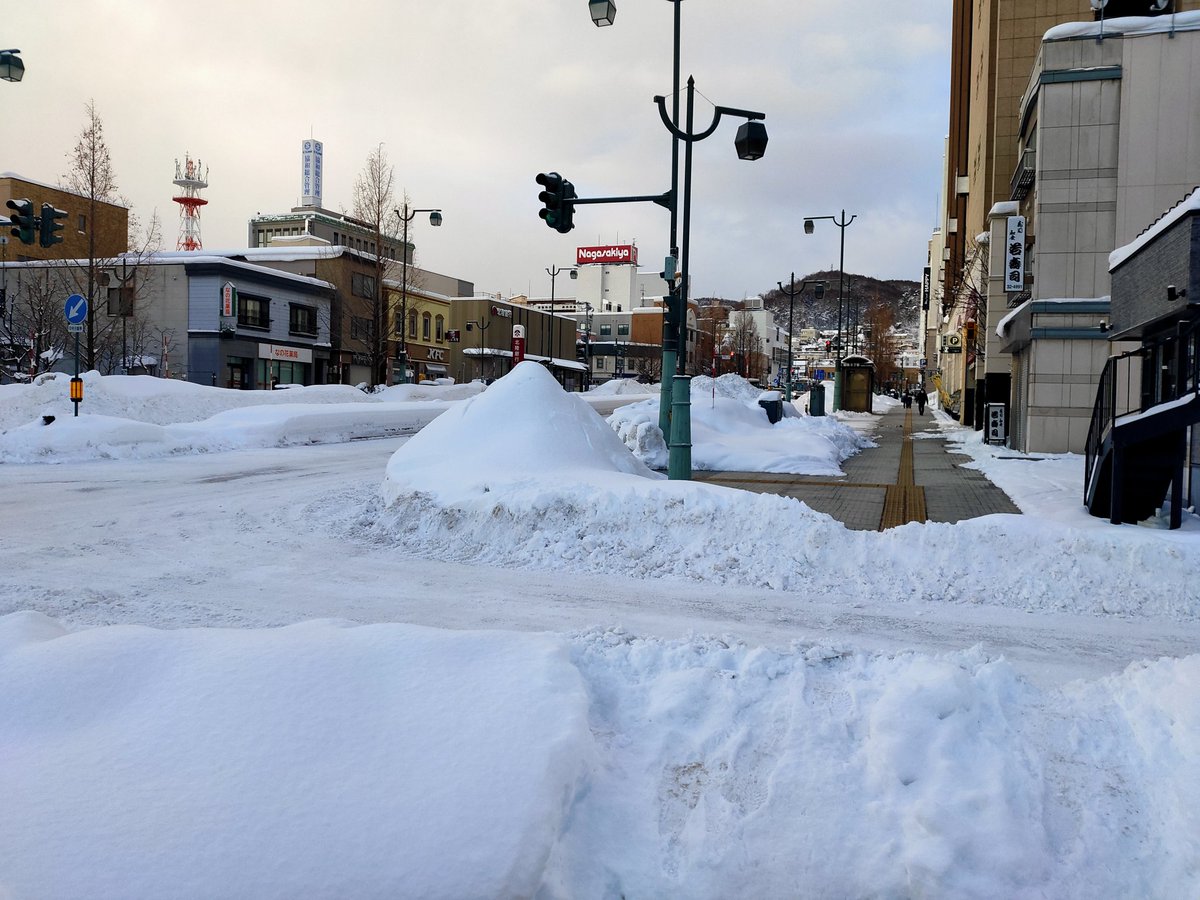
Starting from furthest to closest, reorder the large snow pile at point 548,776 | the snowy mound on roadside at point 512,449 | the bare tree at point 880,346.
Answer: the bare tree at point 880,346 → the snowy mound on roadside at point 512,449 → the large snow pile at point 548,776

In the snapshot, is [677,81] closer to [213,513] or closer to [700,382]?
[213,513]

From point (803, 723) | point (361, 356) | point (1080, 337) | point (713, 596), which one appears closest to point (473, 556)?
point (713, 596)

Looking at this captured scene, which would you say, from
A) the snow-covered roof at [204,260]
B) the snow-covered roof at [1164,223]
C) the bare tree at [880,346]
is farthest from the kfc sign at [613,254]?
the snow-covered roof at [1164,223]

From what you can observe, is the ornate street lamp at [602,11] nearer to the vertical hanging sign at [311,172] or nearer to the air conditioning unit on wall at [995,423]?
the air conditioning unit on wall at [995,423]

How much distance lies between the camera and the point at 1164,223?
417 inches

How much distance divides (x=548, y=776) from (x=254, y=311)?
51154 mm

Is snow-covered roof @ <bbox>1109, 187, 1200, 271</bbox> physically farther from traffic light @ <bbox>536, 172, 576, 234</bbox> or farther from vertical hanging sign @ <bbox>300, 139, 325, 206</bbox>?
vertical hanging sign @ <bbox>300, 139, 325, 206</bbox>

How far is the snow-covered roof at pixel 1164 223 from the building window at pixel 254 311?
149 feet

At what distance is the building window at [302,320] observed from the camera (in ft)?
172

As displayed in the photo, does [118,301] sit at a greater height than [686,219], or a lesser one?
greater

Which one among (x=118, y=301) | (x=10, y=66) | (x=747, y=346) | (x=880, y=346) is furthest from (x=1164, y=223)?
(x=880, y=346)

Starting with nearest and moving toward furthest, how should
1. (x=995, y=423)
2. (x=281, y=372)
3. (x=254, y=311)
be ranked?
1. (x=995, y=423)
2. (x=254, y=311)
3. (x=281, y=372)

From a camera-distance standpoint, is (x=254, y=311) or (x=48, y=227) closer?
(x=48, y=227)

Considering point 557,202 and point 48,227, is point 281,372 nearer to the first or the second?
point 48,227
